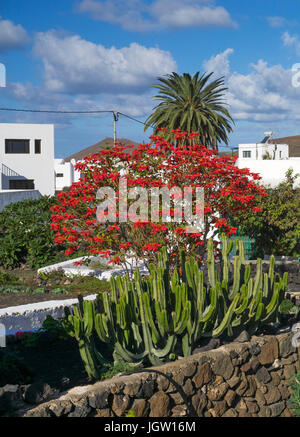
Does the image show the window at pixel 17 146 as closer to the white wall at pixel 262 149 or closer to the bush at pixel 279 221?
the bush at pixel 279 221

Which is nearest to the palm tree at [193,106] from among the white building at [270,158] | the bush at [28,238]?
the white building at [270,158]

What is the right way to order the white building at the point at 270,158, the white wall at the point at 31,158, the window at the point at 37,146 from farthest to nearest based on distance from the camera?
the window at the point at 37,146 → the white wall at the point at 31,158 → the white building at the point at 270,158

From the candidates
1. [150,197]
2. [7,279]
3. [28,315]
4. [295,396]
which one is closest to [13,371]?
[28,315]

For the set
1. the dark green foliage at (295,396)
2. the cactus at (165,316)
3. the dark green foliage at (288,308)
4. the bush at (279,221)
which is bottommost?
the dark green foliage at (295,396)

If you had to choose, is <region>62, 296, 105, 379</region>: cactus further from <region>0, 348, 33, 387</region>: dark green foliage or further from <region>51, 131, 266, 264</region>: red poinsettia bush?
<region>51, 131, 266, 264</region>: red poinsettia bush

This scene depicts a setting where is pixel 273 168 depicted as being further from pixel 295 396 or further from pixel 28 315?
pixel 295 396

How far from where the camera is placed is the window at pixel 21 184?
3562cm

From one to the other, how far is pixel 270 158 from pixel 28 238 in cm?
4409

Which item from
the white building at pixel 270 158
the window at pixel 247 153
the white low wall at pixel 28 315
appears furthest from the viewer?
the window at pixel 247 153

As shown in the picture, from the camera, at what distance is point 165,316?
6.48 m

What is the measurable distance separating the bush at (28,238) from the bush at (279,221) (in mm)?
5440

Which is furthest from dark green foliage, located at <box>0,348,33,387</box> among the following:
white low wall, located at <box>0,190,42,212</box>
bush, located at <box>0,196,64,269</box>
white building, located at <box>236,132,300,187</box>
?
white low wall, located at <box>0,190,42,212</box>
